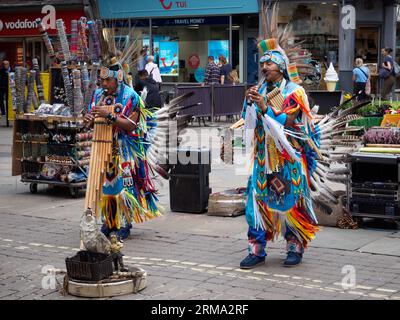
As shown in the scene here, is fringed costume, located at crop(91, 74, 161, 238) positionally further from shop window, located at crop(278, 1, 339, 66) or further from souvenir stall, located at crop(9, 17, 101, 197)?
shop window, located at crop(278, 1, 339, 66)

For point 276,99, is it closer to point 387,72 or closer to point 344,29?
point 387,72

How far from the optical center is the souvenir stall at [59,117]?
10.8 m

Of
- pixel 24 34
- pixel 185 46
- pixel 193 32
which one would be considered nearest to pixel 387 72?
pixel 193 32

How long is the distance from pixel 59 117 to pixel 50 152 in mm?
629

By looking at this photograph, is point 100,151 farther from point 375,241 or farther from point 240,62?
point 240,62

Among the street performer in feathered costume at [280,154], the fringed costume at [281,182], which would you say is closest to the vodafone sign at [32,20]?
the street performer in feathered costume at [280,154]

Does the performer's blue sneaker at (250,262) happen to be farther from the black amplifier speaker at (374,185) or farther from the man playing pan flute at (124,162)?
the black amplifier speaker at (374,185)

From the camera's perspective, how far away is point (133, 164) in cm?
812

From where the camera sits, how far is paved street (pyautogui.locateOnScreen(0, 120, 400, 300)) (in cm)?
627

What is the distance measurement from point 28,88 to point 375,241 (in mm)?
6249

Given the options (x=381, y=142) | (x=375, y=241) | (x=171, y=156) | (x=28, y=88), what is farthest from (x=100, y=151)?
(x=28, y=88)

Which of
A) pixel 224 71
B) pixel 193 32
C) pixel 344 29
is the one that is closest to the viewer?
pixel 224 71

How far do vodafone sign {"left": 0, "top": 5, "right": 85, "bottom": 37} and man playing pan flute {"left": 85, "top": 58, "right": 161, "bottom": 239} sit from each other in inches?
895

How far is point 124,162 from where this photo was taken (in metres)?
8.02
